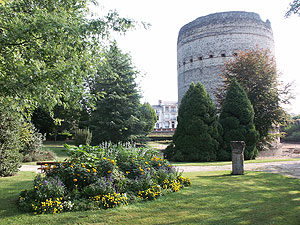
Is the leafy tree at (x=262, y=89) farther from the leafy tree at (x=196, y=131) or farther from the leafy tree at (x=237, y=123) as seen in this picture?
the leafy tree at (x=196, y=131)

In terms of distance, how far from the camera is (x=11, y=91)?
4.90 m

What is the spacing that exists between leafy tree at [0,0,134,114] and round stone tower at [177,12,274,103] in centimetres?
2043

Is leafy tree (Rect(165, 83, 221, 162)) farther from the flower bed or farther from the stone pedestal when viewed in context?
the flower bed

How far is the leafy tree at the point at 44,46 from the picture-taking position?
189 inches

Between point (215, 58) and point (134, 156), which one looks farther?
point (215, 58)

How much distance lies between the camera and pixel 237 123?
53.5 ft

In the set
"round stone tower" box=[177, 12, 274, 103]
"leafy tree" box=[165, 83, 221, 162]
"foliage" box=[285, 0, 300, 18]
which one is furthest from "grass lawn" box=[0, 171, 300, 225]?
"round stone tower" box=[177, 12, 274, 103]

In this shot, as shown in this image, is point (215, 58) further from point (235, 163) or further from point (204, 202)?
point (204, 202)

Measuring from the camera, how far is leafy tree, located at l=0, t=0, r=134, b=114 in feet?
15.8

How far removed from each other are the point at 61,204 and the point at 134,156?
8.52ft

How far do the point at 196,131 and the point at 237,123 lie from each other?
287cm

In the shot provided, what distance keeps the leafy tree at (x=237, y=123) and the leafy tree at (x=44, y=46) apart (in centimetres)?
1214

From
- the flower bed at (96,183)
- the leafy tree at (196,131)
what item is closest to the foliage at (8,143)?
the flower bed at (96,183)

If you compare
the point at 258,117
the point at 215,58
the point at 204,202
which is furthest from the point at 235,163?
the point at 215,58
